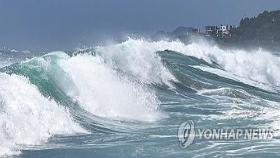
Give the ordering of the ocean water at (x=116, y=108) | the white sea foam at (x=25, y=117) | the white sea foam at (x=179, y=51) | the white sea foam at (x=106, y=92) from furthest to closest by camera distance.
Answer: the white sea foam at (x=179, y=51)
the white sea foam at (x=106, y=92)
the white sea foam at (x=25, y=117)
the ocean water at (x=116, y=108)

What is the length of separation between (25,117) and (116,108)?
520 centimetres

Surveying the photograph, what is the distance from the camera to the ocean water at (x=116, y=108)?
1271cm

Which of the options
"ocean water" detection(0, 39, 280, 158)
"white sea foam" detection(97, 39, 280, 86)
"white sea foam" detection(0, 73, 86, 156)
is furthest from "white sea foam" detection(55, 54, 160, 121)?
"white sea foam" detection(97, 39, 280, 86)

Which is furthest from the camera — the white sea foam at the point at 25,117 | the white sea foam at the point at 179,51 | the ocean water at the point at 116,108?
the white sea foam at the point at 179,51

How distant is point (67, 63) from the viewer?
69.7 feet

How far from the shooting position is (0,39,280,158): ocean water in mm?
12711

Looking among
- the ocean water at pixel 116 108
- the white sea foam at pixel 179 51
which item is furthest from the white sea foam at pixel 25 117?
the white sea foam at pixel 179 51

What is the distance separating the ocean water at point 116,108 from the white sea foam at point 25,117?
0.08 feet

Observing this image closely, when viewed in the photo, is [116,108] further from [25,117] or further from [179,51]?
[179,51]

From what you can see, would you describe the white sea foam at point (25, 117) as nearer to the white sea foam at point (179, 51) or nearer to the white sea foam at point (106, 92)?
the white sea foam at point (106, 92)

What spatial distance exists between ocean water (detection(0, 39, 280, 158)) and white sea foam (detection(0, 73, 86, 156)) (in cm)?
3

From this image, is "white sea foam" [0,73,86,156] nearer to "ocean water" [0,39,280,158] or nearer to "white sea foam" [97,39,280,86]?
"ocean water" [0,39,280,158]

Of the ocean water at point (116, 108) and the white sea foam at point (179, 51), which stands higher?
the white sea foam at point (179, 51)

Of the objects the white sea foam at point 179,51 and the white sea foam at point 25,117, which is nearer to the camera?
the white sea foam at point 25,117
